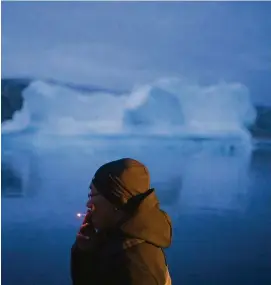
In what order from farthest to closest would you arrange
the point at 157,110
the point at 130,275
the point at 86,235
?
1. the point at 157,110
2. the point at 86,235
3. the point at 130,275

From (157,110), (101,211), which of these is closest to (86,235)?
(101,211)

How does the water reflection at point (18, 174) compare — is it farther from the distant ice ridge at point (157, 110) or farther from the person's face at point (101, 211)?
the person's face at point (101, 211)

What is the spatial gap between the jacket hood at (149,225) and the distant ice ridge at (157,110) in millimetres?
1269

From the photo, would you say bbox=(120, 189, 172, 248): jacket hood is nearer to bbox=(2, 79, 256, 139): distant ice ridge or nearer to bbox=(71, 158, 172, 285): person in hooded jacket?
bbox=(71, 158, 172, 285): person in hooded jacket

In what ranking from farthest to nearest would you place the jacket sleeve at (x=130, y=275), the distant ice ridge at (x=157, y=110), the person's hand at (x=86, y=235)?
the distant ice ridge at (x=157, y=110)
the person's hand at (x=86, y=235)
the jacket sleeve at (x=130, y=275)

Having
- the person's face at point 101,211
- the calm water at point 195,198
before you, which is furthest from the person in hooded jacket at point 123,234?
the calm water at point 195,198

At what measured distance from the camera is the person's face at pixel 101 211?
37.6 inches

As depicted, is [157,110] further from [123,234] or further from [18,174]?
[123,234]

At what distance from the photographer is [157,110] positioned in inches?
87.7

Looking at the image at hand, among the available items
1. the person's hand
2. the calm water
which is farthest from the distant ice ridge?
Result: the person's hand

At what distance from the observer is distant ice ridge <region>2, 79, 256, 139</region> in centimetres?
223

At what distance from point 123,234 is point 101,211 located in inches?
2.7

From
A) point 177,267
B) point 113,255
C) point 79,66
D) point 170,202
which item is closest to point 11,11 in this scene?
point 79,66

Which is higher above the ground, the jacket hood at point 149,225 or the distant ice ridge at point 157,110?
the distant ice ridge at point 157,110
